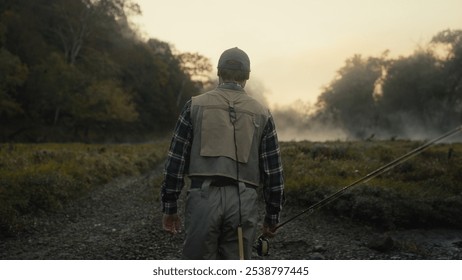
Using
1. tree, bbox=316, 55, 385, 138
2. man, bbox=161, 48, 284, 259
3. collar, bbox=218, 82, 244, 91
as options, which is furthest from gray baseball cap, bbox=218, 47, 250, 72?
tree, bbox=316, 55, 385, 138

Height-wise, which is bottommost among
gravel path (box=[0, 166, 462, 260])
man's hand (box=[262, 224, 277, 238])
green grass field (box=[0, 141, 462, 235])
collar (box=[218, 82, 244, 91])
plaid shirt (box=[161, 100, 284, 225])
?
gravel path (box=[0, 166, 462, 260])

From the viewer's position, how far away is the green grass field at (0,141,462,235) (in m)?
8.04

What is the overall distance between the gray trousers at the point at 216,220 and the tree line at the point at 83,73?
25512 millimetres

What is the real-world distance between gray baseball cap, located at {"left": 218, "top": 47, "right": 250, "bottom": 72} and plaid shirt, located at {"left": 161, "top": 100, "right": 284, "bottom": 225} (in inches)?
16.8

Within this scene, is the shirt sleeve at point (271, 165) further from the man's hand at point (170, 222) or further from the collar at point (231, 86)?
the man's hand at point (170, 222)

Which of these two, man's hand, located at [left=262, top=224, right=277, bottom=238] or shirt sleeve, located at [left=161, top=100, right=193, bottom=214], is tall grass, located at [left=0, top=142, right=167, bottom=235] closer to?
shirt sleeve, located at [left=161, top=100, right=193, bottom=214]

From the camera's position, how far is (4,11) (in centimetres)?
3120

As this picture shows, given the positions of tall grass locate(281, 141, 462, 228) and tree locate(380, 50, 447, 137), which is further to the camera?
tree locate(380, 50, 447, 137)

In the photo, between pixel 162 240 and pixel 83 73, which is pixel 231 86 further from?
pixel 83 73

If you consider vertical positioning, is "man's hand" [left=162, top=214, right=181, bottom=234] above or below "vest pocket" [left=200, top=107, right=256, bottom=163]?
below
